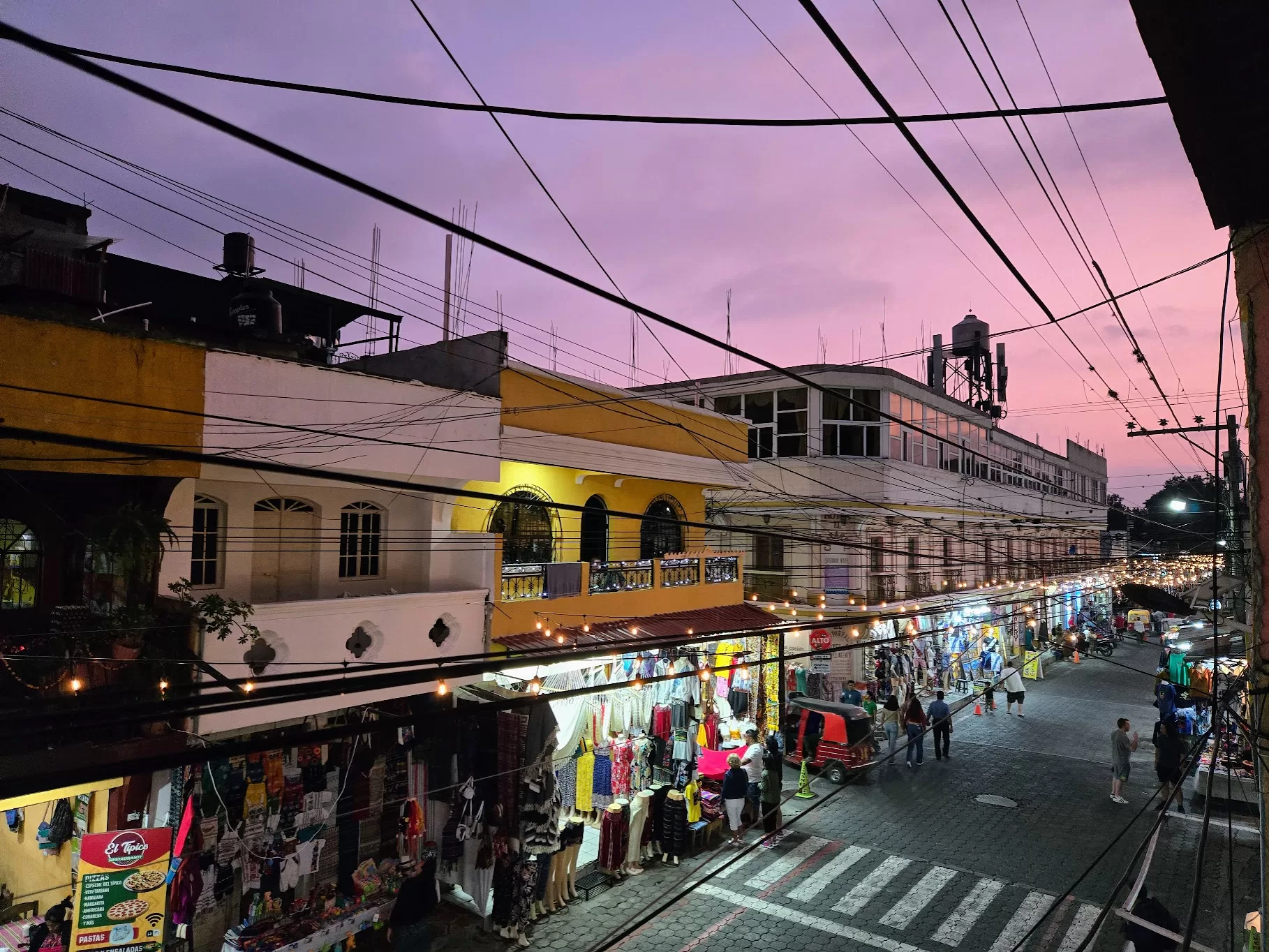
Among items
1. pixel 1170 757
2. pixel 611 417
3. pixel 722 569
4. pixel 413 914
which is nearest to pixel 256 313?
pixel 611 417

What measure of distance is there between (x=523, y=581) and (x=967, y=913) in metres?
8.52

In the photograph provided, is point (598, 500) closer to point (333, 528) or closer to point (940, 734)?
point (333, 528)

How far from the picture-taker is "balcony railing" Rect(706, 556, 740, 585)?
Answer: 17.5 metres

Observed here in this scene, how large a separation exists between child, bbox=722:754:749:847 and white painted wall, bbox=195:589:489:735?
17.2 ft

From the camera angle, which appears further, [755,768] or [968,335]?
[968,335]

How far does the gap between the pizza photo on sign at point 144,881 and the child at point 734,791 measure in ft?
29.3

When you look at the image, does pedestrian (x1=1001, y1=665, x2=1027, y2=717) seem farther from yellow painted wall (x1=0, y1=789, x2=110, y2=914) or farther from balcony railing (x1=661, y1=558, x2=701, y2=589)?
yellow painted wall (x1=0, y1=789, x2=110, y2=914)

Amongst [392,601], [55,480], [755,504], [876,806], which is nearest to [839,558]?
[755,504]

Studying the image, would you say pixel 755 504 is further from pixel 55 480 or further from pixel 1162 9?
pixel 1162 9

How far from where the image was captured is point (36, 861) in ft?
31.7

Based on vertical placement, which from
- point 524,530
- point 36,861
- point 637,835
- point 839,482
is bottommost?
point 637,835

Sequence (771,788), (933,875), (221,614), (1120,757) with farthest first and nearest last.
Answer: (1120,757) < (771,788) < (933,875) < (221,614)

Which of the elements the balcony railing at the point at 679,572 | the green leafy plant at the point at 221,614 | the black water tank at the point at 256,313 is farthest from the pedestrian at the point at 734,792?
the black water tank at the point at 256,313

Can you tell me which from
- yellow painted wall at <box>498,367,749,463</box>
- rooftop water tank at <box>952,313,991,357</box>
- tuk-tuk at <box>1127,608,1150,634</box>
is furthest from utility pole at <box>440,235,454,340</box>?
tuk-tuk at <box>1127,608,1150,634</box>
